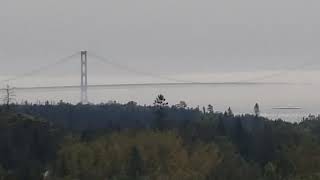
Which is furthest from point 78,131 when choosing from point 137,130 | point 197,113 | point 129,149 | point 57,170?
point 197,113

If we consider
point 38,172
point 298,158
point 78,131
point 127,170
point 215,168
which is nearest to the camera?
point 38,172

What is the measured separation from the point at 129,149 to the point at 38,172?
1108 centimetres

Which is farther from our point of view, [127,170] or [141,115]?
[141,115]

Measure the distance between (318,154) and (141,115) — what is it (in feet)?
72.3

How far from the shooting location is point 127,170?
61.4 m

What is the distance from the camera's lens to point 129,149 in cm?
6725

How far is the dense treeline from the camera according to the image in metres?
61.9

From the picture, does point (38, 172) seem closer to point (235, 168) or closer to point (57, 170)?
point (57, 170)

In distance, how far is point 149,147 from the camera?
224ft

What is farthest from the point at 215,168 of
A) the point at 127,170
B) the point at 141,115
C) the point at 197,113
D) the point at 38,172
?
the point at 197,113

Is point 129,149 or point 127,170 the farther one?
point 129,149

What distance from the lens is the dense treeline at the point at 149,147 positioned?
6191 centimetres

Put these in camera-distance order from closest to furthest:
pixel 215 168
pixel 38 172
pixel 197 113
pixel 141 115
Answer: pixel 38 172
pixel 215 168
pixel 141 115
pixel 197 113

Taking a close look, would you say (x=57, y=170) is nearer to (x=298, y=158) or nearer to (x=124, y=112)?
(x=298, y=158)
